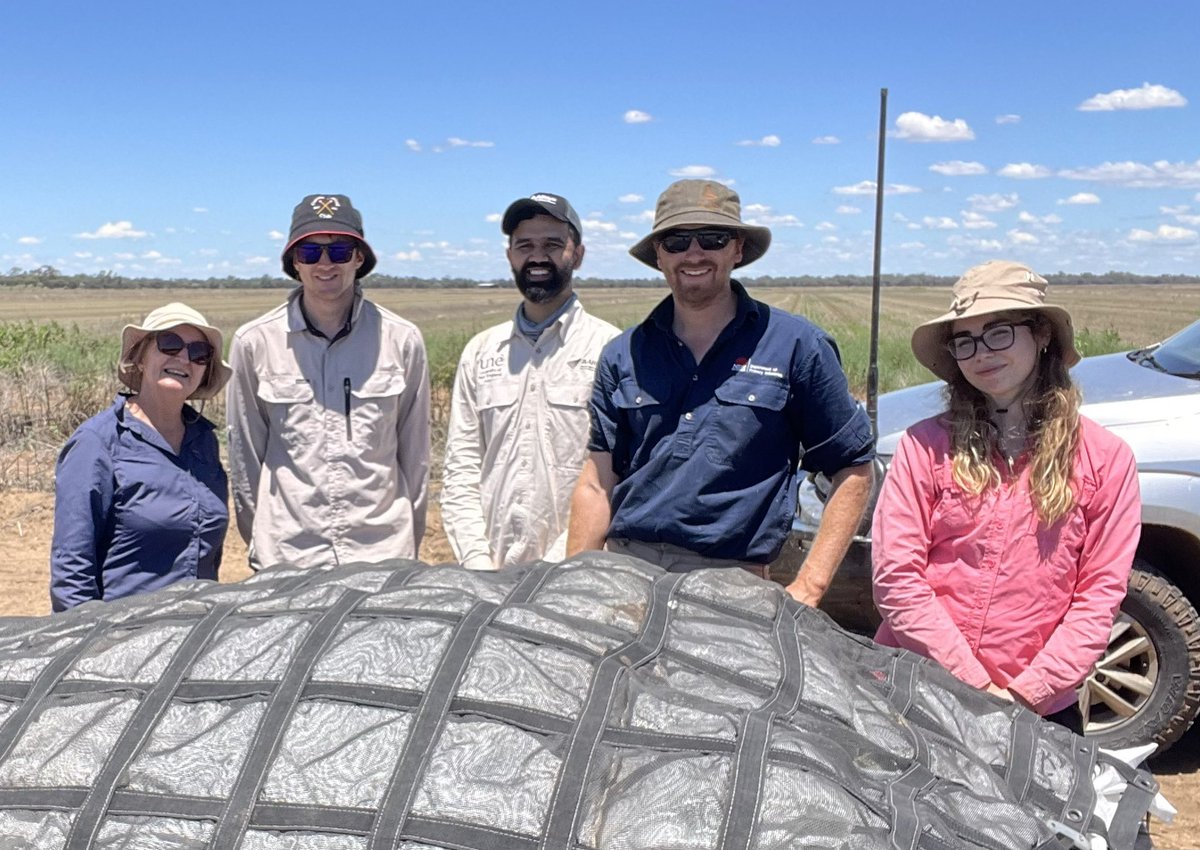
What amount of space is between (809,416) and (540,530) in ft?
3.42

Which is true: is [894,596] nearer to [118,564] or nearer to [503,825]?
[503,825]

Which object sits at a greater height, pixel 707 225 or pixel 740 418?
pixel 707 225

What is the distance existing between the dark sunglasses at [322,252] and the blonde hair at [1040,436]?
6.26ft

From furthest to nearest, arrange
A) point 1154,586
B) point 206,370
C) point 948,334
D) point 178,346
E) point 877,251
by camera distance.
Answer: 1. point 877,251
2. point 1154,586
3. point 206,370
4. point 178,346
5. point 948,334

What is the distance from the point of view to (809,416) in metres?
2.99

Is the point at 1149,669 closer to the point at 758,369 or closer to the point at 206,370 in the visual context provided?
the point at 758,369

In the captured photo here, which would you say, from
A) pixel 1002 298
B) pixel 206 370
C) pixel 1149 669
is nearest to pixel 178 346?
pixel 206 370

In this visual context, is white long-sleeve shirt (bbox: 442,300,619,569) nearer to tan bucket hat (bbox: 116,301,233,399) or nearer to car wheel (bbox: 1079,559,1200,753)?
tan bucket hat (bbox: 116,301,233,399)

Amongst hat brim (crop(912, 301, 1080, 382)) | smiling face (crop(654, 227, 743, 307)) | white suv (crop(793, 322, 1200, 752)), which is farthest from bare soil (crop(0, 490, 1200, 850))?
smiling face (crop(654, 227, 743, 307))

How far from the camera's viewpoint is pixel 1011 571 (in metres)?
2.55

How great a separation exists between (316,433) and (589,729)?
2.05 meters

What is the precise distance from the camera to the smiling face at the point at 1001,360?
2.57m

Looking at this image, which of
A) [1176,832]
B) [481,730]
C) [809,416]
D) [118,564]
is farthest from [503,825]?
[1176,832]

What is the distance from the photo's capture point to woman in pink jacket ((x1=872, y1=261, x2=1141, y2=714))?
98.9 inches
